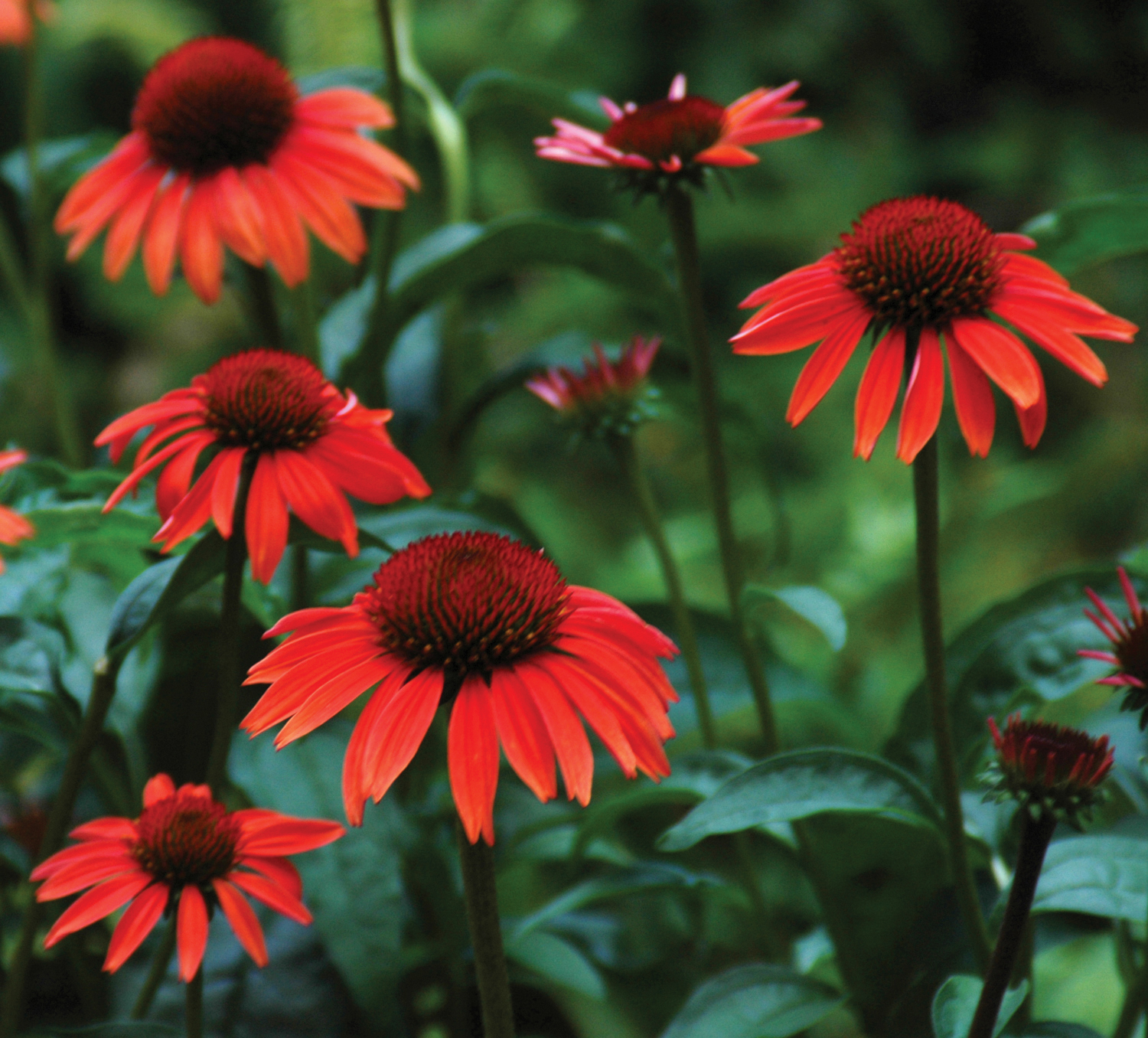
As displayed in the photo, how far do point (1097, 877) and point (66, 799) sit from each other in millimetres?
450

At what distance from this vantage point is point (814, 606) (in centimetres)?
51

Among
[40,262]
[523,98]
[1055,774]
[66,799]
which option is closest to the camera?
[1055,774]

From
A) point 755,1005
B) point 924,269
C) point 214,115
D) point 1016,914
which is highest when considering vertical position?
point 214,115

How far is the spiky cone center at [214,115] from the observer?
669mm

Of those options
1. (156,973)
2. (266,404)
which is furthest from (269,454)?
(156,973)

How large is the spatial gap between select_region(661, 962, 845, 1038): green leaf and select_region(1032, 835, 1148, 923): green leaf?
129 millimetres

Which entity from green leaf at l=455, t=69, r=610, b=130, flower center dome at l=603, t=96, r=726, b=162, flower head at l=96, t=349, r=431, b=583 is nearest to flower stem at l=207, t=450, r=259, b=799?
flower head at l=96, t=349, r=431, b=583

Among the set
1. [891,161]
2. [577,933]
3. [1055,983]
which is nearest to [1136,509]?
[891,161]

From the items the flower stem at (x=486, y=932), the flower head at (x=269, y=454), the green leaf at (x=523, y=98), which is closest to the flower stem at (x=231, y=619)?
the flower head at (x=269, y=454)

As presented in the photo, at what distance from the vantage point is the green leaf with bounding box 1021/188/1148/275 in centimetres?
69

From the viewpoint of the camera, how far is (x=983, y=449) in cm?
42

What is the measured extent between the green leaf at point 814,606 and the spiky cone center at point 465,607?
0.12m

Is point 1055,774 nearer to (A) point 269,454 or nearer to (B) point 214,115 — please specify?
(A) point 269,454

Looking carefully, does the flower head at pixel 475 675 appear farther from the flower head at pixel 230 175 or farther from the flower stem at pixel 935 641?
the flower head at pixel 230 175
